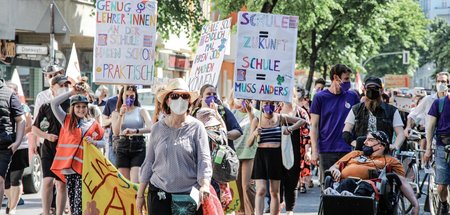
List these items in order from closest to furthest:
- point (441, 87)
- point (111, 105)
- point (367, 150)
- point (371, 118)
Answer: point (367, 150)
point (371, 118)
point (111, 105)
point (441, 87)

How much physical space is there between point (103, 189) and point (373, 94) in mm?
2932

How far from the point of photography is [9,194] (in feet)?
49.2

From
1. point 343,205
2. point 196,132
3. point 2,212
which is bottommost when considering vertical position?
point 2,212

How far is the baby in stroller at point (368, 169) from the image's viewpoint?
10.7 metres

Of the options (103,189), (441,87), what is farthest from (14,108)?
(441,87)

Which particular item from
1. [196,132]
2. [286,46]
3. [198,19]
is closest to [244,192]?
[286,46]

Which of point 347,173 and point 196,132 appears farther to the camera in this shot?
point 347,173

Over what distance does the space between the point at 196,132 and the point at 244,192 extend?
4.78 meters

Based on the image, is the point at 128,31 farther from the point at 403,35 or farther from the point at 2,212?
the point at 403,35

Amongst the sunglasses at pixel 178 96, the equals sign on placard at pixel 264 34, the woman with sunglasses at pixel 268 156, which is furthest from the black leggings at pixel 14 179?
the sunglasses at pixel 178 96

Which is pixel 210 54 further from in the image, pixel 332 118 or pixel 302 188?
pixel 302 188

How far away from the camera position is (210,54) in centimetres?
1470

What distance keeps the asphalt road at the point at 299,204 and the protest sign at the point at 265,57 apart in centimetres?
263

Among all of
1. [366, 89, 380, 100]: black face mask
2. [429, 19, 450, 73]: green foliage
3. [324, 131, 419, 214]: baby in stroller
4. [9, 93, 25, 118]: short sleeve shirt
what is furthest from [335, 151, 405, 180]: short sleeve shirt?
[429, 19, 450, 73]: green foliage
